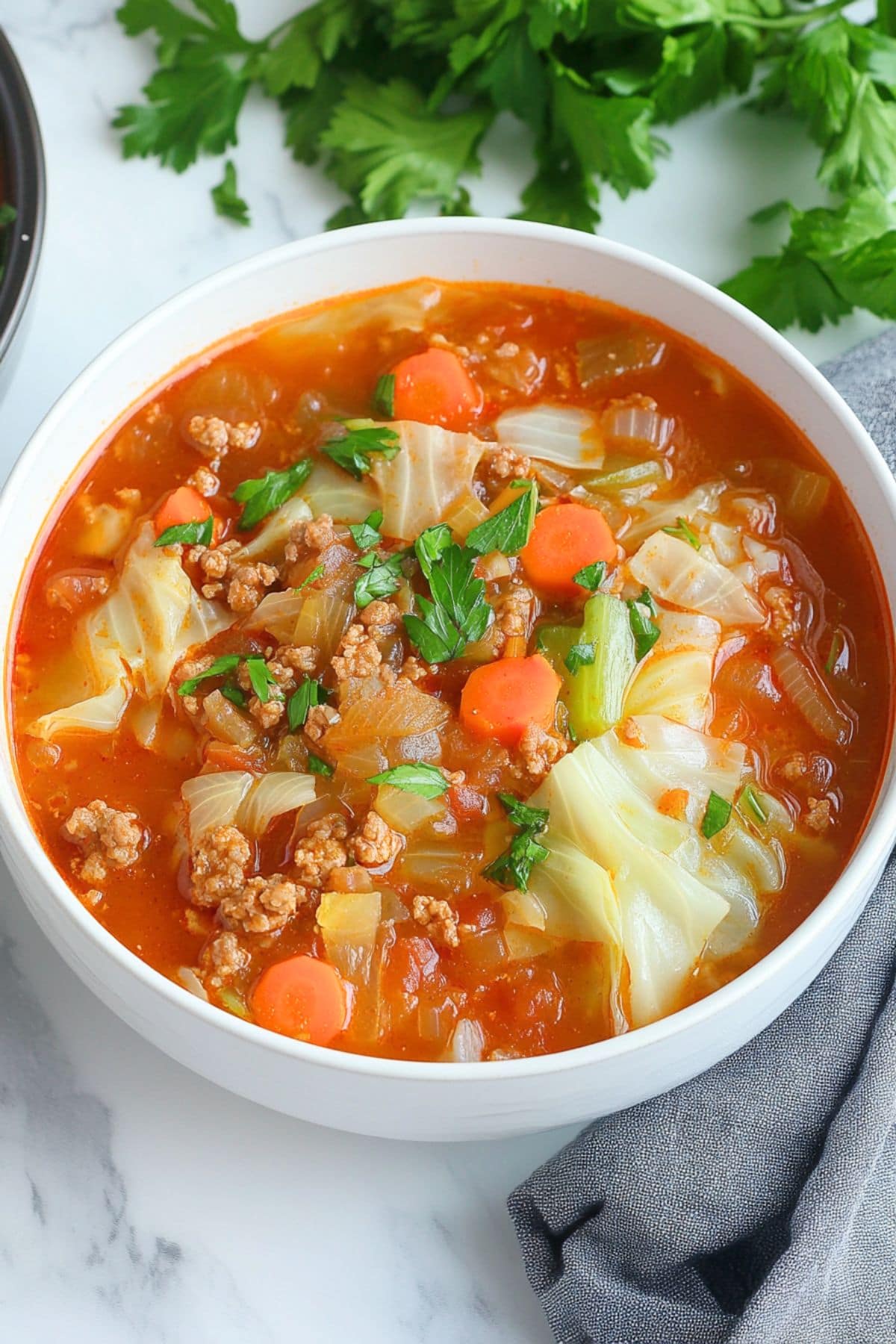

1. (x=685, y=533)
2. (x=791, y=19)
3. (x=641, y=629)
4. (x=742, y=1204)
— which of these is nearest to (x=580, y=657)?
(x=641, y=629)

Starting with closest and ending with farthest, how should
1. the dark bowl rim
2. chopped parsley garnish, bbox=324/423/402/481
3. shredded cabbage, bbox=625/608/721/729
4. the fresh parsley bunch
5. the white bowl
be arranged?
the white bowl
shredded cabbage, bbox=625/608/721/729
chopped parsley garnish, bbox=324/423/402/481
the dark bowl rim
the fresh parsley bunch

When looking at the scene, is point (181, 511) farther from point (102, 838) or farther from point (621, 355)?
point (621, 355)

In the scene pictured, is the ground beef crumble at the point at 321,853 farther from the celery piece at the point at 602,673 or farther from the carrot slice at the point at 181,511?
the carrot slice at the point at 181,511

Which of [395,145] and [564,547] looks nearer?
[564,547]

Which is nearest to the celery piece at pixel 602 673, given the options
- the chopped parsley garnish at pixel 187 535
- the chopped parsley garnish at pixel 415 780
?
the chopped parsley garnish at pixel 415 780

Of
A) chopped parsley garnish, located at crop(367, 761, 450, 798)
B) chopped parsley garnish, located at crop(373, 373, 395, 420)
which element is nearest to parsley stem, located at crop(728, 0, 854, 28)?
chopped parsley garnish, located at crop(373, 373, 395, 420)

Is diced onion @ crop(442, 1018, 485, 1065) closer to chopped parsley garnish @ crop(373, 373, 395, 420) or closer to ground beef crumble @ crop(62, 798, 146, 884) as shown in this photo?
ground beef crumble @ crop(62, 798, 146, 884)
